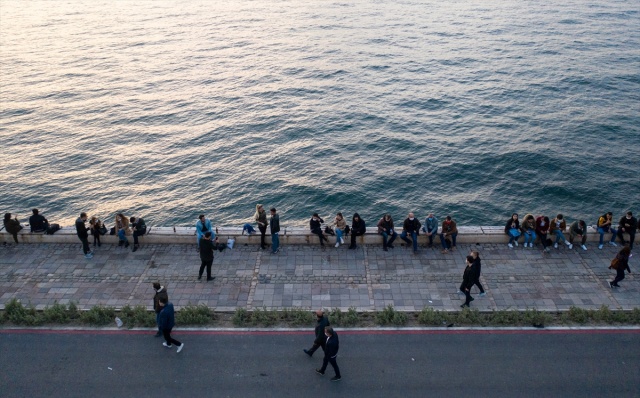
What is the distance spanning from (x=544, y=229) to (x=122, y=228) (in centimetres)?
1420

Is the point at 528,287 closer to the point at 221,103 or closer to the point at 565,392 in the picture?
the point at 565,392

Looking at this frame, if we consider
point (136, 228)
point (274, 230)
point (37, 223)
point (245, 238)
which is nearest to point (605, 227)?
point (274, 230)

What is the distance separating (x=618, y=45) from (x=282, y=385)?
211ft

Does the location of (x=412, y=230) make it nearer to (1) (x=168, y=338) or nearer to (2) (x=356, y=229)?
(2) (x=356, y=229)

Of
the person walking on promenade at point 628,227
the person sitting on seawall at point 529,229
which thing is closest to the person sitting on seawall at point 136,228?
the person sitting on seawall at point 529,229

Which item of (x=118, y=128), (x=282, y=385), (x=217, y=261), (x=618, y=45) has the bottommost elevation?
(x=282, y=385)

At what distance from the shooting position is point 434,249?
18.5 meters

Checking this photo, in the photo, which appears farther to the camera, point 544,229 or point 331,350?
point 544,229

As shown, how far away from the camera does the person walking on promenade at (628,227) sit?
58.9ft

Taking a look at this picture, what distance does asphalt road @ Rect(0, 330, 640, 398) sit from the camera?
12406 mm

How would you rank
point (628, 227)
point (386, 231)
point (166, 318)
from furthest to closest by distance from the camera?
point (386, 231) < point (628, 227) < point (166, 318)

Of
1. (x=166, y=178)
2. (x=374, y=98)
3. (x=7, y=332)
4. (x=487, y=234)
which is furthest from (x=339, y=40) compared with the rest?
(x=7, y=332)

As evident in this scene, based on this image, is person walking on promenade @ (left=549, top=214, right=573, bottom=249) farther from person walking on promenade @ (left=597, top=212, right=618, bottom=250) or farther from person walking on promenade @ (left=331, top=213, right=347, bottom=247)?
person walking on promenade @ (left=331, top=213, right=347, bottom=247)

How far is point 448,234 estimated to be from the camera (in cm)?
1814
